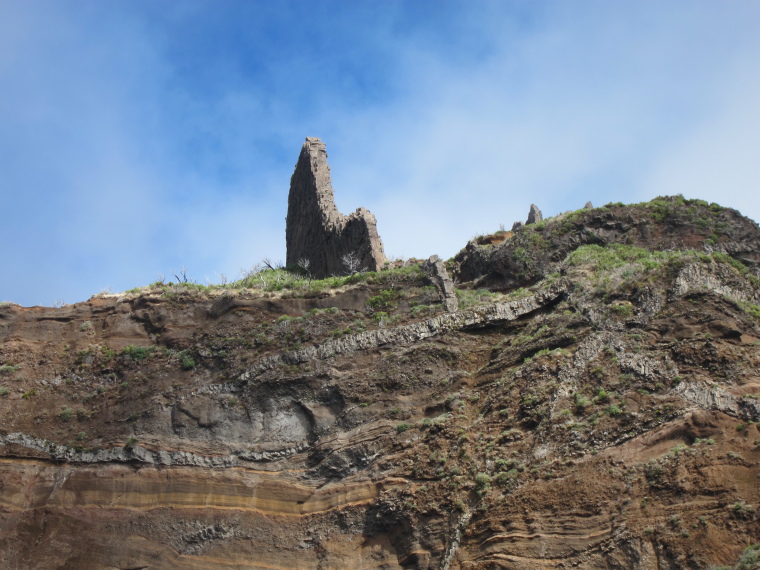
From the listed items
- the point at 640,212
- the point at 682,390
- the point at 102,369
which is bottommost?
the point at 682,390

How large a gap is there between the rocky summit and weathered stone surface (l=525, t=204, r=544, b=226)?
5741mm

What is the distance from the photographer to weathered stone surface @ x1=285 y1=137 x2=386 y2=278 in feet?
93.6

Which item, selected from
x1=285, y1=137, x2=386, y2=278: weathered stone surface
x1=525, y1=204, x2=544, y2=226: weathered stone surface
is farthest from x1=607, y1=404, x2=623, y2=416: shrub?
x1=525, y1=204, x2=544, y2=226: weathered stone surface

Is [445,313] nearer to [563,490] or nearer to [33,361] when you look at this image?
[563,490]

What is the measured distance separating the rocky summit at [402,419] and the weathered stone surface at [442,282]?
0.30 feet

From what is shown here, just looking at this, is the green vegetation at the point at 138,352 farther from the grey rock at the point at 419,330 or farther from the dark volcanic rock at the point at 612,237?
the dark volcanic rock at the point at 612,237

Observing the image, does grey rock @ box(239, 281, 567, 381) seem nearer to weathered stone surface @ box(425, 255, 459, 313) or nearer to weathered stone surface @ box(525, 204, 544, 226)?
weathered stone surface @ box(425, 255, 459, 313)

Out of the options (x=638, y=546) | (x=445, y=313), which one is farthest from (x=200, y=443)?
(x=638, y=546)

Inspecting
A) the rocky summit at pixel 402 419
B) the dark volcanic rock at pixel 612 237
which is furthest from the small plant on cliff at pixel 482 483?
the dark volcanic rock at pixel 612 237

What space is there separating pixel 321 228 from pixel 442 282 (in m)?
10.0

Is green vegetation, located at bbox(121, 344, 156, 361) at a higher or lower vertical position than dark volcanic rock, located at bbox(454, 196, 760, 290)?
lower

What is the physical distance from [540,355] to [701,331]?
3.99 metres

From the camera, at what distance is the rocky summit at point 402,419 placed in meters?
15.2

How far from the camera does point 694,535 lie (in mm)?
13461
